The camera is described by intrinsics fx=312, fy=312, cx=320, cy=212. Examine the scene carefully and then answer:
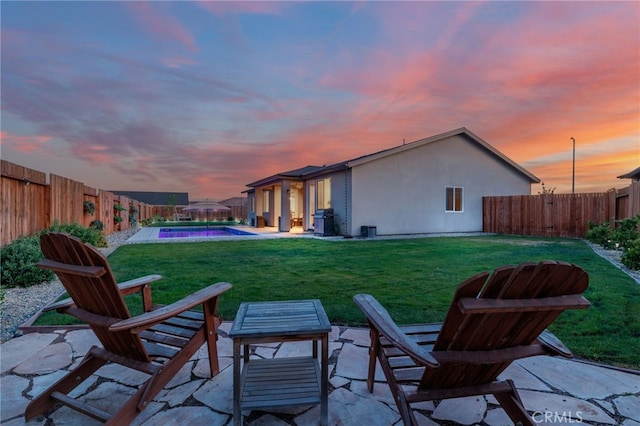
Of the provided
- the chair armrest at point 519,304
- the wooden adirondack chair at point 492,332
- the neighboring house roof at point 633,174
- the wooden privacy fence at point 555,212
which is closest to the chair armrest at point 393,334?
the wooden adirondack chair at point 492,332

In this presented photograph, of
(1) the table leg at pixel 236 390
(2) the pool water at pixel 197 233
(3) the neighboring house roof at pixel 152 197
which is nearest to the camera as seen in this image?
(1) the table leg at pixel 236 390

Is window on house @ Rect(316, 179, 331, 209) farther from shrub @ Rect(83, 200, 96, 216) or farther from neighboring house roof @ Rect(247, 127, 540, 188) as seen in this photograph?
shrub @ Rect(83, 200, 96, 216)

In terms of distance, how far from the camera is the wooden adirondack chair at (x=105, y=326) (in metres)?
1.69

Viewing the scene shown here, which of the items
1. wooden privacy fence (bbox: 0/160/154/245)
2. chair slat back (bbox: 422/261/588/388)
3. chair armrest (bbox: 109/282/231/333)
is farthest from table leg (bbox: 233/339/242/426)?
wooden privacy fence (bbox: 0/160/154/245)

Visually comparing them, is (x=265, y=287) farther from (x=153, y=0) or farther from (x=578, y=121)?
(x=578, y=121)

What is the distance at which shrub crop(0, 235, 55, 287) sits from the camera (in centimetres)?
497

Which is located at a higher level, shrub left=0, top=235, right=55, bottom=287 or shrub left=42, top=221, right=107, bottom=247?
shrub left=42, top=221, right=107, bottom=247

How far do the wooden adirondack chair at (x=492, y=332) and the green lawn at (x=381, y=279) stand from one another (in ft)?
5.50

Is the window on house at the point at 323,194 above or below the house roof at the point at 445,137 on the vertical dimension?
below

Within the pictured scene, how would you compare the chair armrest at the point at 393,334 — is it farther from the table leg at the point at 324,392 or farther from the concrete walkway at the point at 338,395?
the concrete walkway at the point at 338,395

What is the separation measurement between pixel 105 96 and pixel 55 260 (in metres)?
11.2

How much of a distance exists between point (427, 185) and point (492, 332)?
13967 mm

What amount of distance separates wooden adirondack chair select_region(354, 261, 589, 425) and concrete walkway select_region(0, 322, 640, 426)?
38 cm

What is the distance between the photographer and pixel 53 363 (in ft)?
8.29
